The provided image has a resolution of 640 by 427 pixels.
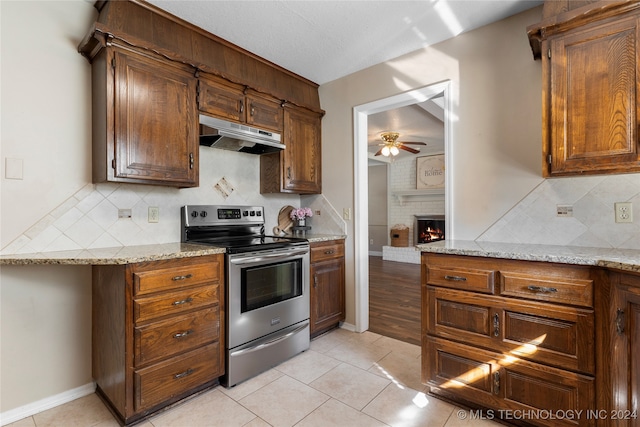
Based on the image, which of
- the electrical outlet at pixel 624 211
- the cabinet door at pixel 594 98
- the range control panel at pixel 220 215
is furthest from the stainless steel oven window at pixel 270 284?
the electrical outlet at pixel 624 211

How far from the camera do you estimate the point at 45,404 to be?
1.83m

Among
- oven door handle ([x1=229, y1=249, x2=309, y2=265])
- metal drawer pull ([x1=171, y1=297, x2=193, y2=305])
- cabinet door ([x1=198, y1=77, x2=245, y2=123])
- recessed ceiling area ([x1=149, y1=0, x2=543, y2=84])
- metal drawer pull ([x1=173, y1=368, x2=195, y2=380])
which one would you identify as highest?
recessed ceiling area ([x1=149, y1=0, x2=543, y2=84])

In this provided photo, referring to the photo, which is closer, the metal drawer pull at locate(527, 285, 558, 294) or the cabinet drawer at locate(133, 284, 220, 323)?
the metal drawer pull at locate(527, 285, 558, 294)

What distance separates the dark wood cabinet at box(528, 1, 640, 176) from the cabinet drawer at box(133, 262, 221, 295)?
215cm

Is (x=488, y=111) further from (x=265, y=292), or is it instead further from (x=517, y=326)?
(x=265, y=292)

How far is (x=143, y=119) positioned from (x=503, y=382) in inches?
105

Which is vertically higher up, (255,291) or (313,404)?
(255,291)

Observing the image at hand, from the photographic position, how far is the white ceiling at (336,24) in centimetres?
202

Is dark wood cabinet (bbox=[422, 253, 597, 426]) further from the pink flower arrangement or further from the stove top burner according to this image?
the pink flower arrangement

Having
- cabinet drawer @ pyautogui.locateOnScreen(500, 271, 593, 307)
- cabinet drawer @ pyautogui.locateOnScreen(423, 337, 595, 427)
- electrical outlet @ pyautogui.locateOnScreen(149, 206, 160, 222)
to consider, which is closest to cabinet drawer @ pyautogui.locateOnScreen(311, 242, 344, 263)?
cabinet drawer @ pyautogui.locateOnScreen(423, 337, 595, 427)

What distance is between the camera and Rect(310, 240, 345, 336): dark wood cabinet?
2.74m

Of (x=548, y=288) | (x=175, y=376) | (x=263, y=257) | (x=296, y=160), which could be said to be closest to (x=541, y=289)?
(x=548, y=288)

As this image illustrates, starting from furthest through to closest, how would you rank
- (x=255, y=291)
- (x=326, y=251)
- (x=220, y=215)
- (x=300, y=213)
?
1. (x=300, y=213)
2. (x=326, y=251)
3. (x=220, y=215)
4. (x=255, y=291)

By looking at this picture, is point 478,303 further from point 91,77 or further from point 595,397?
point 91,77
